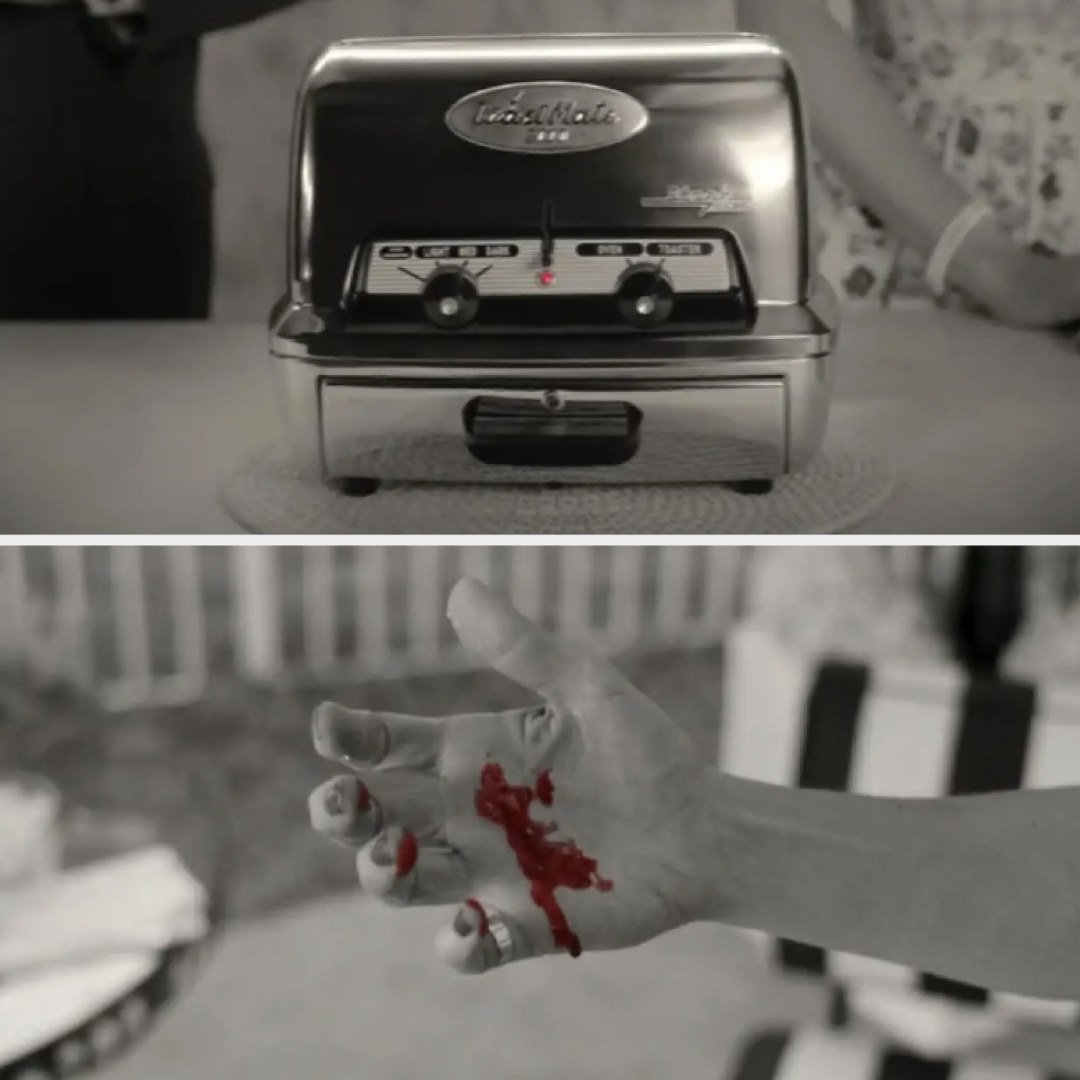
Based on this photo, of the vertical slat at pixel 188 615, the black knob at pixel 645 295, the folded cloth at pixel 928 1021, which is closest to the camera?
the black knob at pixel 645 295

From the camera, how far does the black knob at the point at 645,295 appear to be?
0.60 m

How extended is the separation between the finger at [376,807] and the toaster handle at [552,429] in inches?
7.6

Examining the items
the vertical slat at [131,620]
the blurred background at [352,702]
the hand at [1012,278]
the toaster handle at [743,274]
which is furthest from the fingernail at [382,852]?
the hand at [1012,278]

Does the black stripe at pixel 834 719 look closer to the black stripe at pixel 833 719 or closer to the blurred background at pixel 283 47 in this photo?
the black stripe at pixel 833 719

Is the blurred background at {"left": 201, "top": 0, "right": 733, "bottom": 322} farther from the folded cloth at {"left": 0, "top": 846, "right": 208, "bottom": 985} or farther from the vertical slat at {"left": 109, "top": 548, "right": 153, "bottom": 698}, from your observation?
the folded cloth at {"left": 0, "top": 846, "right": 208, "bottom": 985}

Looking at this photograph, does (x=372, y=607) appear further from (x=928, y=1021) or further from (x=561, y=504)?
(x=928, y=1021)

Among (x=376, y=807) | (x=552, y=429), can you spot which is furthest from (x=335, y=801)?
(x=552, y=429)

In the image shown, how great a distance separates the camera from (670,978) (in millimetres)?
763

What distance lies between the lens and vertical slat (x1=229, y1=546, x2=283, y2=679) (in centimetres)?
70

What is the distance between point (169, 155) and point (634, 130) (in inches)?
9.6

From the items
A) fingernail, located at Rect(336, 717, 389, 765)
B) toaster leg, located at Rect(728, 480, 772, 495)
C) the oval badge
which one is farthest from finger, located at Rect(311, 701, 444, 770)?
the oval badge

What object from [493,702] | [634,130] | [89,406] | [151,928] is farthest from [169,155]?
[151,928]

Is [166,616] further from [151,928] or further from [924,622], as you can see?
[924,622]

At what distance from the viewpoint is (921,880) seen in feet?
2.32
